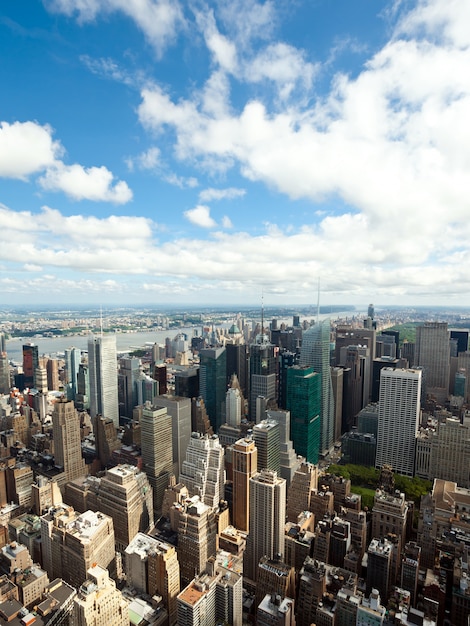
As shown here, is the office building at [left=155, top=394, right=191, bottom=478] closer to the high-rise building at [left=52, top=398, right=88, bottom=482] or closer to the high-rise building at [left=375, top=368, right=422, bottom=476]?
the high-rise building at [left=52, top=398, right=88, bottom=482]

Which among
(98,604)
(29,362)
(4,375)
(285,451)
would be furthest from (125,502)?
(4,375)

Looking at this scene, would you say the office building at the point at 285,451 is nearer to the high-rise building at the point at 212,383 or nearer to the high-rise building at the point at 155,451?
the high-rise building at the point at 155,451

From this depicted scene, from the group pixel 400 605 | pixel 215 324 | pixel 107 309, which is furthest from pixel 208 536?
pixel 215 324

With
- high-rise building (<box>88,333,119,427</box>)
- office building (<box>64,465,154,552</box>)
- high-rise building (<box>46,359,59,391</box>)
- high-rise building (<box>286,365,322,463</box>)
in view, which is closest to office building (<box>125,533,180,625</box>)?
office building (<box>64,465,154,552</box>)

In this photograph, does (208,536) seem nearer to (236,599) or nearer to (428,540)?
(236,599)

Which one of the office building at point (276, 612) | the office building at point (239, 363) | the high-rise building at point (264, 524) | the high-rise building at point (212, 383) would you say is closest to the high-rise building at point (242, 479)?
the high-rise building at point (264, 524)
